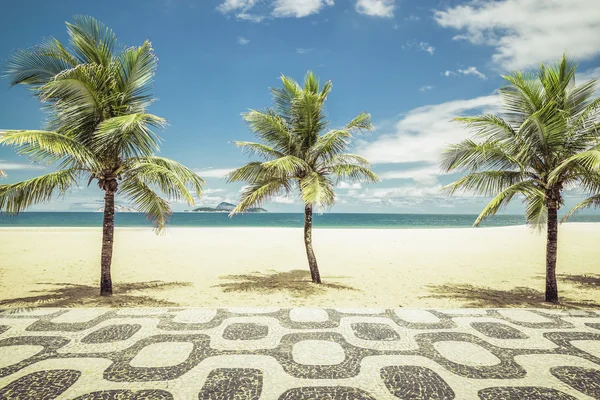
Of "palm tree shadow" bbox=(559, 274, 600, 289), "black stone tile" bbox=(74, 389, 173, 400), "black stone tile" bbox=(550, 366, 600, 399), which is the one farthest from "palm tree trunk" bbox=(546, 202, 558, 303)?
"black stone tile" bbox=(74, 389, 173, 400)

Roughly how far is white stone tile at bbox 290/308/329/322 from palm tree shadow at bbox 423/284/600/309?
414 cm

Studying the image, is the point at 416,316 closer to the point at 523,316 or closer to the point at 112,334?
the point at 523,316

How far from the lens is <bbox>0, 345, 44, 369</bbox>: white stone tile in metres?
4.02

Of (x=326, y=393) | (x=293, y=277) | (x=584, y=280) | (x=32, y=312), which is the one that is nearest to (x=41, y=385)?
(x=326, y=393)

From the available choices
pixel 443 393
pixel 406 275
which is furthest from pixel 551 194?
pixel 443 393

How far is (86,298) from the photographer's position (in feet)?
26.4

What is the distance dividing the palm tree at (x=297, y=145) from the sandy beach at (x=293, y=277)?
2.57 m

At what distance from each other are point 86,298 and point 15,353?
4.15 meters

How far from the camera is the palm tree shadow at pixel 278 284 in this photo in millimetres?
9336

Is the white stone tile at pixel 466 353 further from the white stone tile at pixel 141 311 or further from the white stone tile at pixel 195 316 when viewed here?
the white stone tile at pixel 141 311

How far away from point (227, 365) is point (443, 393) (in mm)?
2491

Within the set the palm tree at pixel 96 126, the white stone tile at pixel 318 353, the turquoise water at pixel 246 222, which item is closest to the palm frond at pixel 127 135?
the palm tree at pixel 96 126

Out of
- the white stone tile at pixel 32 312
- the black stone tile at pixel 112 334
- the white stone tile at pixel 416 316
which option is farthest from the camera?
the white stone tile at pixel 32 312

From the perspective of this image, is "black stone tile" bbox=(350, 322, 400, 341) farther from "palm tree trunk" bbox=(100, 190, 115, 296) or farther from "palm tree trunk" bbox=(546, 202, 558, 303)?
"palm tree trunk" bbox=(100, 190, 115, 296)
